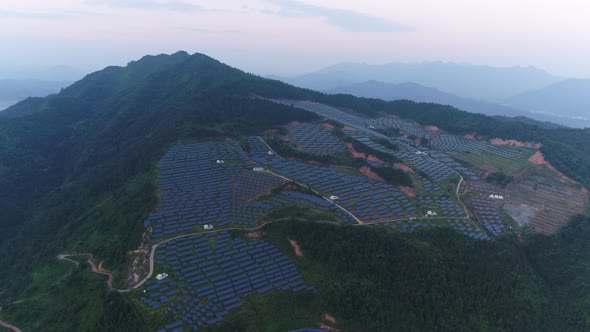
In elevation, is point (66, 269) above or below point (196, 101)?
below

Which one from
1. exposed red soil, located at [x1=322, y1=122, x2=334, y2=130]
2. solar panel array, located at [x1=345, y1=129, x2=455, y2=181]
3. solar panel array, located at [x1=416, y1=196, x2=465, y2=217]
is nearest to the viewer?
solar panel array, located at [x1=416, y1=196, x2=465, y2=217]

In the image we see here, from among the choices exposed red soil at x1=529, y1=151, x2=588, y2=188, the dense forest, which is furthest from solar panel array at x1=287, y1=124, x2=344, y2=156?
exposed red soil at x1=529, y1=151, x2=588, y2=188

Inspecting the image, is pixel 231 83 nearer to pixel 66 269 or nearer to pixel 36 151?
pixel 36 151

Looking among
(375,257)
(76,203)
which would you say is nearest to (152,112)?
(76,203)

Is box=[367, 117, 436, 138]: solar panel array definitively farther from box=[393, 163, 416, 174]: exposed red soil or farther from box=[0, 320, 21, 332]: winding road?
box=[0, 320, 21, 332]: winding road

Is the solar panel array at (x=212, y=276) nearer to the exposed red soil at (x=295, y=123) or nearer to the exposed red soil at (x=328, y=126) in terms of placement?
the exposed red soil at (x=328, y=126)

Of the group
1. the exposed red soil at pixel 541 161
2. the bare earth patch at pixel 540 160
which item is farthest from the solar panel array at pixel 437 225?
the bare earth patch at pixel 540 160

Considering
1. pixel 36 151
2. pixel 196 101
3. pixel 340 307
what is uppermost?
pixel 196 101

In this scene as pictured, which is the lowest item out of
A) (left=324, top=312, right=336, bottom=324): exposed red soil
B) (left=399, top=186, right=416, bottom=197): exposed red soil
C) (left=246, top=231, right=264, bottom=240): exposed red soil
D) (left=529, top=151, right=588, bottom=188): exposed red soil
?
(left=324, top=312, right=336, bottom=324): exposed red soil
